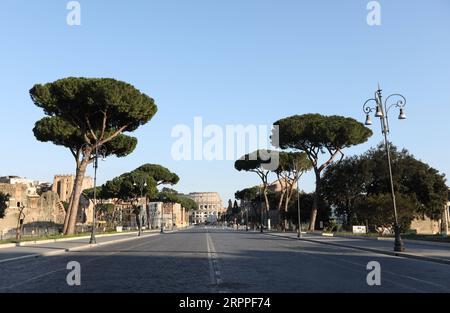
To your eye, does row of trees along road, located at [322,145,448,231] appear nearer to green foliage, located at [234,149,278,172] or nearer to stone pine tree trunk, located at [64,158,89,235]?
green foliage, located at [234,149,278,172]

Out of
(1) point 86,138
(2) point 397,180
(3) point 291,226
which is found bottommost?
(3) point 291,226

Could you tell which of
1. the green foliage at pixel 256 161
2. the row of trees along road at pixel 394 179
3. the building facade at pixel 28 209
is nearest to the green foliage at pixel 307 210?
the green foliage at pixel 256 161

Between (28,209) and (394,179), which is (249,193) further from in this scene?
(394,179)

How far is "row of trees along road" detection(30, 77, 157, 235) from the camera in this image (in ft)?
138

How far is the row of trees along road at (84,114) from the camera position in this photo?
138 ft

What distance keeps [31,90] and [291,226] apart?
47.2 m

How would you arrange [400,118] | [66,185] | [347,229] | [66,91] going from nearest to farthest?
[400,118] → [66,91] → [347,229] → [66,185]

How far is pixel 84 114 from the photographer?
44.2m

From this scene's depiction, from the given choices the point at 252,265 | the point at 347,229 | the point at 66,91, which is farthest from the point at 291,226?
the point at 252,265

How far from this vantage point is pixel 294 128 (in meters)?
55.0

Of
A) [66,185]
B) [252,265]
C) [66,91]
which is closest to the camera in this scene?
[252,265]

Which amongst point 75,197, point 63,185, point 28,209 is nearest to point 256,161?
point 75,197
